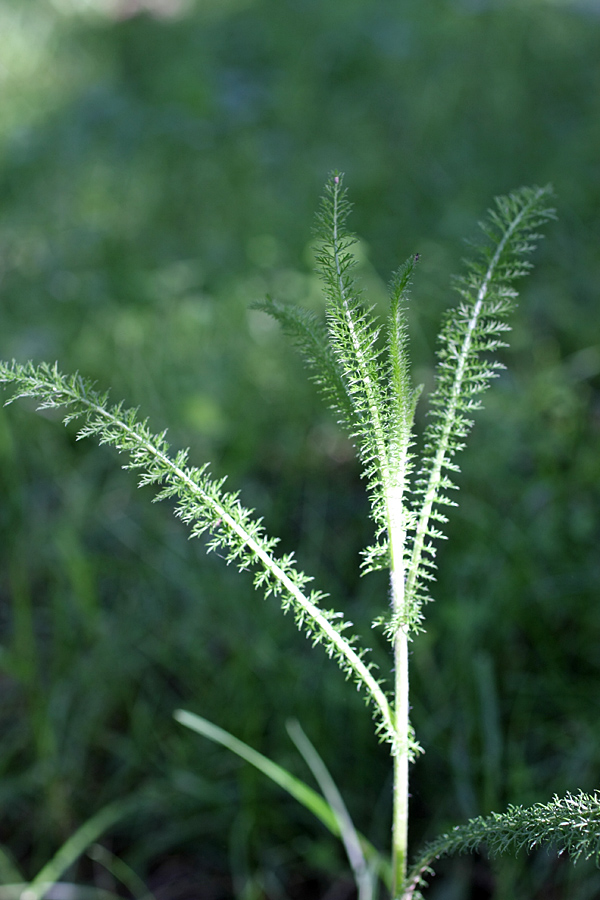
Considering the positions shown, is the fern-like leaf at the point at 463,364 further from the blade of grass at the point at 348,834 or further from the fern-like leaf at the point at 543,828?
the blade of grass at the point at 348,834

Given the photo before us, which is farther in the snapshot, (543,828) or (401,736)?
(401,736)

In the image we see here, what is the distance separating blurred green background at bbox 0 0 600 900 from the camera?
4.95ft

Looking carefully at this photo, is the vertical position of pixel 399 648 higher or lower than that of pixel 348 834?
higher

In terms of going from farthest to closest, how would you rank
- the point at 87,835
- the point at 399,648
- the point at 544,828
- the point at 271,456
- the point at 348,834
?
the point at 271,456 < the point at 87,835 < the point at 348,834 < the point at 399,648 < the point at 544,828

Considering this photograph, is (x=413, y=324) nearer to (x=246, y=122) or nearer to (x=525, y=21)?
(x=246, y=122)

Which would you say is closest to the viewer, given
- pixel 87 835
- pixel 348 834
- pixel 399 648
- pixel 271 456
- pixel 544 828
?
pixel 544 828

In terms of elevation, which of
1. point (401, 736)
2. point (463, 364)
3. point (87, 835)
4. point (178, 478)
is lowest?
point (87, 835)

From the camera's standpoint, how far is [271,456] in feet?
8.12

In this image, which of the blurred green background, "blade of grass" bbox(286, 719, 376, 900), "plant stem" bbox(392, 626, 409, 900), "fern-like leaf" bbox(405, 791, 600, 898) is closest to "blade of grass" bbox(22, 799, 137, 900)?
the blurred green background

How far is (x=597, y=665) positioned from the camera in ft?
5.28

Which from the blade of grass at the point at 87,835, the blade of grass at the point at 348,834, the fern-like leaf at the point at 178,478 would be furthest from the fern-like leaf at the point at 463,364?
the blade of grass at the point at 87,835

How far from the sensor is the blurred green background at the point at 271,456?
1.51 meters

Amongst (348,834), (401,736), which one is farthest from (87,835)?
(401,736)

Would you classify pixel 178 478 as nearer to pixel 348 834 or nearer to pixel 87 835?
pixel 348 834
